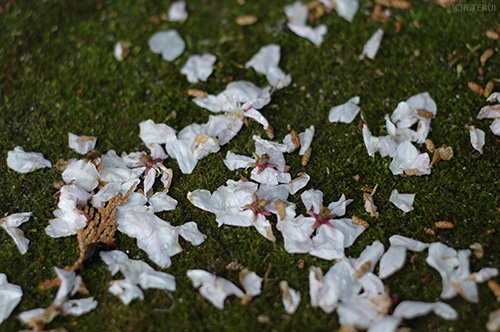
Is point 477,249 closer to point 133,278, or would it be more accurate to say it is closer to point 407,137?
point 407,137

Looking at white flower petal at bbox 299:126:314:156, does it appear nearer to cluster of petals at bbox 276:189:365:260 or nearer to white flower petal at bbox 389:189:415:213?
cluster of petals at bbox 276:189:365:260

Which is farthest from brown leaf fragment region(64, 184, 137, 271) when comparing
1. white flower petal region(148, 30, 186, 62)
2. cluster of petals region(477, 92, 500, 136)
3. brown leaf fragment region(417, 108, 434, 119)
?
cluster of petals region(477, 92, 500, 136)

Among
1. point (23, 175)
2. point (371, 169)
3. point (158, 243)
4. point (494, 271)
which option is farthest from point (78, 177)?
point (494, 271)

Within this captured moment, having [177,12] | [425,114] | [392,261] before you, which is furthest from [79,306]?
[177,12]

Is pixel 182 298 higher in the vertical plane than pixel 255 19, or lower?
lower

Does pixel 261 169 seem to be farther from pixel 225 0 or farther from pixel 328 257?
pixel 225 0

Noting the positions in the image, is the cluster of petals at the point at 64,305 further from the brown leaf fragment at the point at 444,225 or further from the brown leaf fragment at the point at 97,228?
the brown leaf fragment at the point at 444,225
